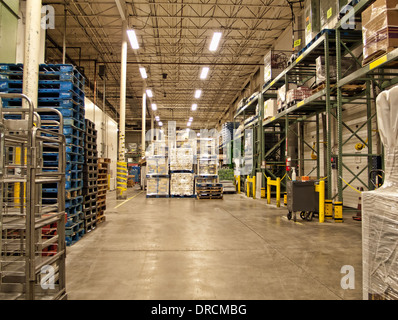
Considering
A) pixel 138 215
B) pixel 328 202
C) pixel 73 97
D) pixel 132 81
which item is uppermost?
pixel 132 81

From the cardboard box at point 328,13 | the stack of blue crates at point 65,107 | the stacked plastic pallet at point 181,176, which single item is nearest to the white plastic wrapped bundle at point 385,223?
the stack of blue crates at point 65,107

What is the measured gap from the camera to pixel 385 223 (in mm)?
2098

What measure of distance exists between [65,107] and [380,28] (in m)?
6.03

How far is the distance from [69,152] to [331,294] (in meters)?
4.56

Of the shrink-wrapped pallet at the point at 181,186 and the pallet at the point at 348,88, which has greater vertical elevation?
the pallet at the point at 348,88

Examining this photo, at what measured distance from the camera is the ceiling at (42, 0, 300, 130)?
40.8 feet

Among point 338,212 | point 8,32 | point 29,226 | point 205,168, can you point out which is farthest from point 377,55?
point 8,32

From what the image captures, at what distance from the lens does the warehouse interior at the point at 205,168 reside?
252cm

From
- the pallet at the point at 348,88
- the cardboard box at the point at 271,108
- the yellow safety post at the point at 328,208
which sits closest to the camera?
the yellow safety post at the point at 328,208

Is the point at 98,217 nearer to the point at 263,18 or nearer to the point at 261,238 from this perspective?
the point at 261,238

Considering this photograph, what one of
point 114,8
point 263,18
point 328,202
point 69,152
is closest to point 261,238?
point 328,202

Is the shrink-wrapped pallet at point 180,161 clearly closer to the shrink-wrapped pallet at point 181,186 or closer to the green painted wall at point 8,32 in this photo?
the shrink-wrapped pallet at point 181,186

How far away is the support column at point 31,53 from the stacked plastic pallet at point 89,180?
4.28 ft
